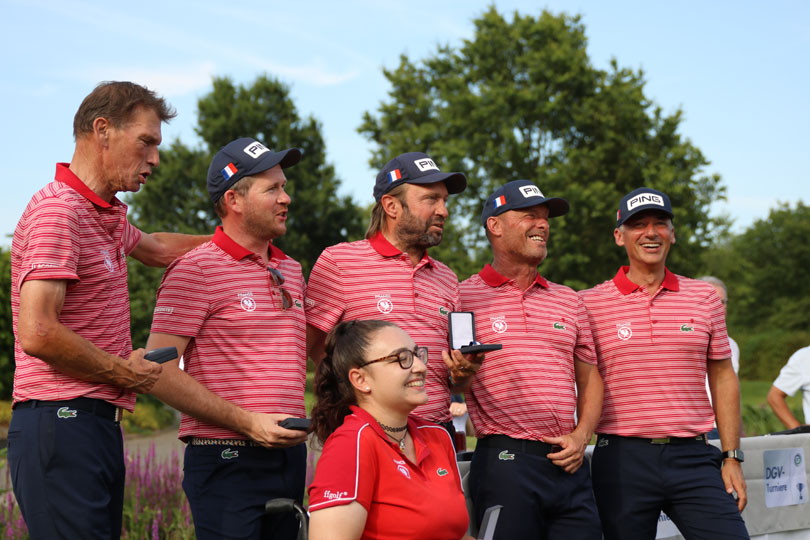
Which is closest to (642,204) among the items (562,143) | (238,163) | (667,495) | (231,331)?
(667,495)

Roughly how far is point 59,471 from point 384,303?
1.75 m

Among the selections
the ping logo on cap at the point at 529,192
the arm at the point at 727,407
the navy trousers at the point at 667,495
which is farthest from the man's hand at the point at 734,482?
the ping logo on cap at the point at 529,192

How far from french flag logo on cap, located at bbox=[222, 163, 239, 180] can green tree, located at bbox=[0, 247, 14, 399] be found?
37.3 feet

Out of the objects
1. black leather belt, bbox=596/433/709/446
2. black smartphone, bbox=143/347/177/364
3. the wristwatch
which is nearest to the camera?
black smartphone, bbox=143/347/177/364

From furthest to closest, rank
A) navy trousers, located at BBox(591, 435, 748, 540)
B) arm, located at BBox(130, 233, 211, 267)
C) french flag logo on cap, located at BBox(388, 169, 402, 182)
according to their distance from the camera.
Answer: navy trousers, located at BBox(591, 435, 748, 540) < french flag logo on cap, located at BBox(388, 169, 402, 182) < arm, located at BBox(130, 233, 211, 267)

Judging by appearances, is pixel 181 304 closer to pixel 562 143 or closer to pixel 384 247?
pixel 384 247

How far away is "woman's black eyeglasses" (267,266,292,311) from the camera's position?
407cm

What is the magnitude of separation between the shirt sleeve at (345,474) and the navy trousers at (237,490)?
0.54 m

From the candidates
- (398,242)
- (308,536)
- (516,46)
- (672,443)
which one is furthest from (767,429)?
(516,46)

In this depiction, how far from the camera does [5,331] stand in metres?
14.5

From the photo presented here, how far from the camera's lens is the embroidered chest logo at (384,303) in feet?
14.2

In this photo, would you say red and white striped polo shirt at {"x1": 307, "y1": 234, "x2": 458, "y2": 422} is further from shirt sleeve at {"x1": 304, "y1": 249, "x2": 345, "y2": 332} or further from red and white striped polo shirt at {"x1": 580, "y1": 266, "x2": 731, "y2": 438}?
red and white striped polo shirt at {"x1": 580, "y1": 266, "x2": 731, "y2": 438}

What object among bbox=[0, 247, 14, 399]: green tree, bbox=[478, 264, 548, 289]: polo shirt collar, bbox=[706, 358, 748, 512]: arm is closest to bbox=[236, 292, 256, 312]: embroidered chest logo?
bbox=[478, 264, 548, 289]: polo shirt collar

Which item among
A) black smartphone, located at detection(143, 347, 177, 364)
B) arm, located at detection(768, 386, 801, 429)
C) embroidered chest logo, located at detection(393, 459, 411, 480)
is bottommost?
arm, located at detection(768, 386, 801, 429)
